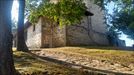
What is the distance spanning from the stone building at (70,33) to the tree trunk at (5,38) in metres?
22.4

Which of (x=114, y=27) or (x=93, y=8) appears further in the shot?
(x=114, y=27)

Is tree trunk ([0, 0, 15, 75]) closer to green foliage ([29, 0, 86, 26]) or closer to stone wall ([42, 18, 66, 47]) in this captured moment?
green foliage ([29, 0, 86, 26])

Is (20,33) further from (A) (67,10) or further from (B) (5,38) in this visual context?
(B) (5,38)

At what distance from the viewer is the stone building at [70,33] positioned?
105ft

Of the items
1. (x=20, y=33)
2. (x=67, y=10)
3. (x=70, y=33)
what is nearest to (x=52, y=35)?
(x=70, y=33)

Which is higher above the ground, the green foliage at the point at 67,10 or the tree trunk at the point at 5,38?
the green foliage at the point at 67,10

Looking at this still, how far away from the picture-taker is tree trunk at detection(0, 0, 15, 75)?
8805mm

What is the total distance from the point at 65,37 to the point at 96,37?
6015mm

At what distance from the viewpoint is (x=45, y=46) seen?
32.9m

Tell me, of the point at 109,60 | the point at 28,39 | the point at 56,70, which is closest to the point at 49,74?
the point at 56,70

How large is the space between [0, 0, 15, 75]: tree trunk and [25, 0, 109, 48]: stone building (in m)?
22.4

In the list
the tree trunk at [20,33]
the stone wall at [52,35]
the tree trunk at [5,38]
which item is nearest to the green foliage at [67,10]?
the tree trunk at [20,33]

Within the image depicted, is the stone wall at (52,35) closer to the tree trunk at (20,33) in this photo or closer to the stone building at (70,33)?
the stone building at (70,33)

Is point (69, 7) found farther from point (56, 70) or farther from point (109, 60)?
point (56, 70)
